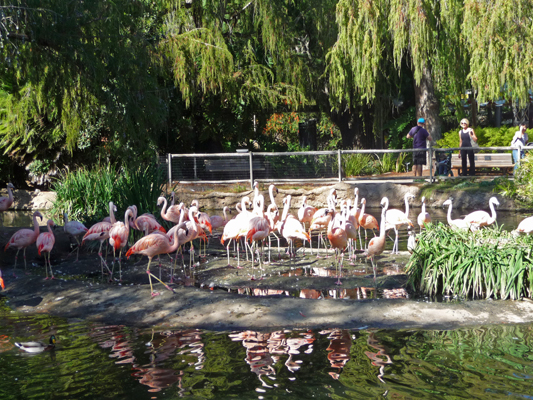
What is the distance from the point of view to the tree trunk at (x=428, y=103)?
1914cm

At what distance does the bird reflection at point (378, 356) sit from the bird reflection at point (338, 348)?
20 cm

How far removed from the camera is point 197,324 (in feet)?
21.7

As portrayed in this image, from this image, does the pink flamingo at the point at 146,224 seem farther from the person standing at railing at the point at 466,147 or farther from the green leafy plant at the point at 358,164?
the green leafy plant at the point at 358,164

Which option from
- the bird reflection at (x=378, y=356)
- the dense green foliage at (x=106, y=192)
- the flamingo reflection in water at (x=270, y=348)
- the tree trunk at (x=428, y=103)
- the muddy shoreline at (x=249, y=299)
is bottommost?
the bird reflection at (x=378, y=356)

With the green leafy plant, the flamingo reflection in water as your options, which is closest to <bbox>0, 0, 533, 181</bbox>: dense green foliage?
Result: the green leafy plant

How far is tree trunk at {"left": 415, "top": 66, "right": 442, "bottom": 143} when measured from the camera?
62.8 feet

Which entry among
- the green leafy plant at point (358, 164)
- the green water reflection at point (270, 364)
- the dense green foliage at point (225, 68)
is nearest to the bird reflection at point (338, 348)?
the green water reflection at point (270, 364)

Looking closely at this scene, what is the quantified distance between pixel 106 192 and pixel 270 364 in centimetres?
728

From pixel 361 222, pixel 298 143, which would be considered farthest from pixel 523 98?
pixel 298 143

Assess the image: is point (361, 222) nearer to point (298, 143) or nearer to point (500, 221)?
point (500, 221)

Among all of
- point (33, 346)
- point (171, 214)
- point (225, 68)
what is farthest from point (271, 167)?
point (33, 346)

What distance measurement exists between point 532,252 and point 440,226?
1.38 m

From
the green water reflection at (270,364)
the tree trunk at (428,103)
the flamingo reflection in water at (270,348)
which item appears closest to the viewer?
the green water reflection at (270,364)

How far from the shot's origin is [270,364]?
17.5 ft
